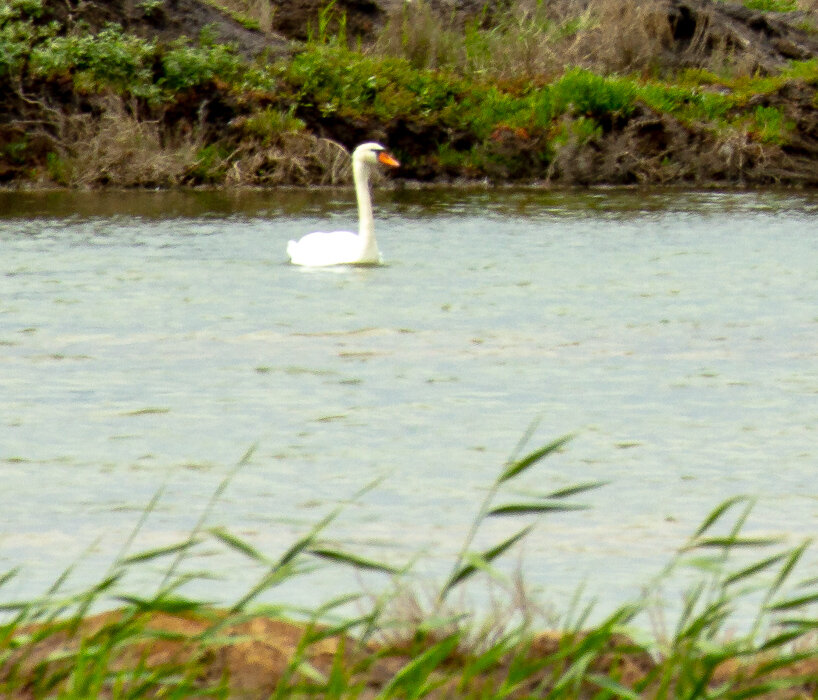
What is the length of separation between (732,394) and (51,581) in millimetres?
4688

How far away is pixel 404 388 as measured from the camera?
390 inches

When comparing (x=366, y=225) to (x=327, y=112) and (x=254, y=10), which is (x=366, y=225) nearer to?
(x=327, y=112)

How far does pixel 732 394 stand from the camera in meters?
9.69

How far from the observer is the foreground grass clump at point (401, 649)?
393cm

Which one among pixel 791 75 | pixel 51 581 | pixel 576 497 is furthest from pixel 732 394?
pixel 791 75

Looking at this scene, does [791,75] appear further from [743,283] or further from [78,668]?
[78,668]

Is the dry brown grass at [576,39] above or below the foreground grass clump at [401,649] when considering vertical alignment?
above

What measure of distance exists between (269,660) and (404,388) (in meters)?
5.49

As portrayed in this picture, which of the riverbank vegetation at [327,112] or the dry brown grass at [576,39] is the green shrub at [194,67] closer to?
the riverbank vegetation at [327,112]

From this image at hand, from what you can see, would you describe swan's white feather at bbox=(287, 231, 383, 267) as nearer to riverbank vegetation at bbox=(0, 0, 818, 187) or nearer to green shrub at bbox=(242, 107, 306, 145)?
riverbank vegetation at bbox=(0, 0, 818, 187)

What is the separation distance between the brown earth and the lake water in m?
0.39

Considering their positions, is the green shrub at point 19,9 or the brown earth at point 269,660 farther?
the green shrub at point 19,9

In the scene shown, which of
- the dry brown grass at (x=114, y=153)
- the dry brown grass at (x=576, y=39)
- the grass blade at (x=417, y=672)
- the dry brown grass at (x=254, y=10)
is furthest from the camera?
the dry brown grass at (x=254, y=10)

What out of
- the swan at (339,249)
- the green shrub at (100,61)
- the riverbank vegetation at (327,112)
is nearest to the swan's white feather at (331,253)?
the swan at (339,249)
